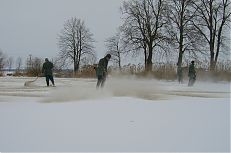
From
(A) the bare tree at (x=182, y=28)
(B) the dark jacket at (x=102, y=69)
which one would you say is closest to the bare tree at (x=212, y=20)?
(A) the bare tree at (x=182, y=28)

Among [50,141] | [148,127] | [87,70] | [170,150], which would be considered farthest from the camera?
[87,70]

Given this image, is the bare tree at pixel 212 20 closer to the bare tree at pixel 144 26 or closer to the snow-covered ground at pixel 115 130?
the bare tree at pixel 144 26

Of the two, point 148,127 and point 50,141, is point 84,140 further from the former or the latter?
point 148,127

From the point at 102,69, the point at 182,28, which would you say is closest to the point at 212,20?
the point at 182,28

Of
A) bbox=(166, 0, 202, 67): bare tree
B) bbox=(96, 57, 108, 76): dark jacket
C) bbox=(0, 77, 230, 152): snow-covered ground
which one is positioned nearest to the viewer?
bbox=(0, 77, 230, 152): snow-covered ground

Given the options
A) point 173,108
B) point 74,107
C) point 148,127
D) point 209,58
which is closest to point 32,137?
point 148,127

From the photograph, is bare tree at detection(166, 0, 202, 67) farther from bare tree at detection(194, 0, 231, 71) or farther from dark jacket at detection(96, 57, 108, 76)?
dark jacket at detection(96, 57, 108, 76)

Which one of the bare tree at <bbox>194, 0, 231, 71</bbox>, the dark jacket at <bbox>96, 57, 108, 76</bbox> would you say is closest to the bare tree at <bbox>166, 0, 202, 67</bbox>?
the bare tree at <bbox>194, 0, 231, 71</bbox>

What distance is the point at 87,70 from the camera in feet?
131

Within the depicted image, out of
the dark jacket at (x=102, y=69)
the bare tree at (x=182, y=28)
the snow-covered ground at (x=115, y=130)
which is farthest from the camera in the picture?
the bare tree at (x=182, y=28)

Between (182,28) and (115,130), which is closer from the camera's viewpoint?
(115,130)

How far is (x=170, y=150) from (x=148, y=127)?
4.24ft

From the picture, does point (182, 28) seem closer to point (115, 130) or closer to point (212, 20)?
point (212, 20)

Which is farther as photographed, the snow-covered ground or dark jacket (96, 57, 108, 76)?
dark jacket (96, 57, 108, 76)
